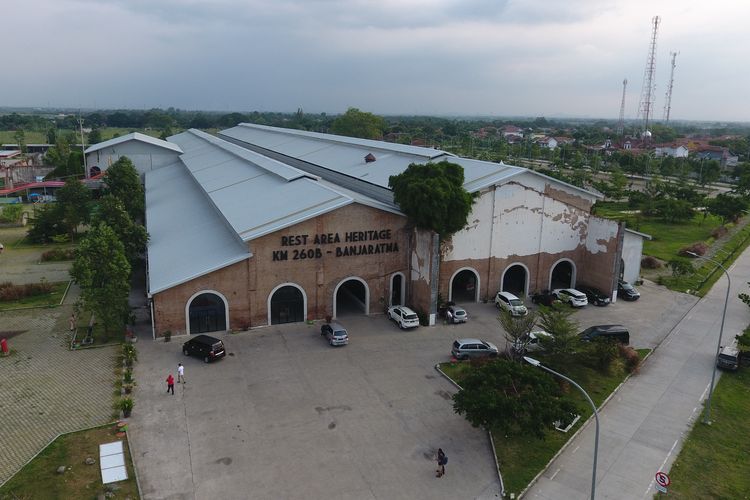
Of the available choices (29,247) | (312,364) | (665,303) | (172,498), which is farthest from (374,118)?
(172,498)

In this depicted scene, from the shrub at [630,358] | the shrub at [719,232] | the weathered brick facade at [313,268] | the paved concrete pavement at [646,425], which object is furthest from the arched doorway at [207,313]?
the shrub at [719,232]

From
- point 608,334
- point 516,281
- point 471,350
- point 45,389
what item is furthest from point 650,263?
point 45,389

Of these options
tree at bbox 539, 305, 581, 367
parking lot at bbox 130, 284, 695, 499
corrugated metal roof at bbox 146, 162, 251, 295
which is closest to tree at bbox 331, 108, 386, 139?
corrugated metal roof at bbox 146, 162, 251, 295

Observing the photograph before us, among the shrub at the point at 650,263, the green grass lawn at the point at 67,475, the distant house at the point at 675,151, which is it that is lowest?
the green grass lawn at the point at 67,475

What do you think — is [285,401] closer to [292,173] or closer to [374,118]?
[292,173]

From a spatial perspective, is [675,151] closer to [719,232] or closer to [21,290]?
[719,232]

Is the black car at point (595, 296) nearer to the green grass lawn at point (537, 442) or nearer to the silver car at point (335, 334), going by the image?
the green grass lawn at point (537, 442)

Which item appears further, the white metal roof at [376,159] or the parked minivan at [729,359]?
the white metal roof at [376,159]
